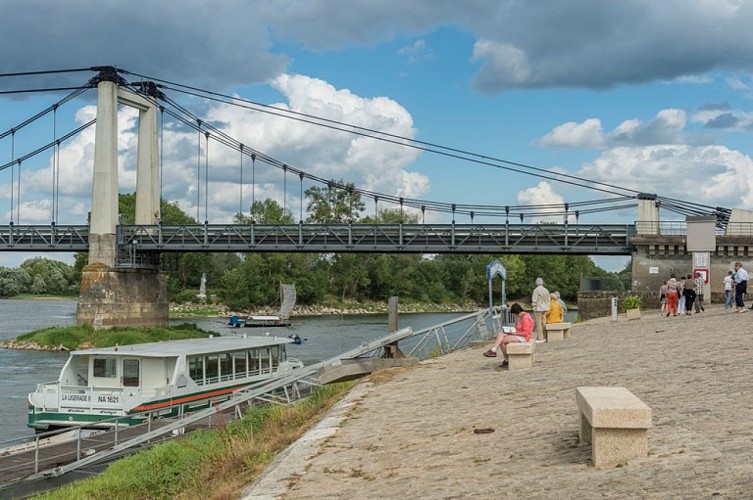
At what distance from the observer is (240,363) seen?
2908cm

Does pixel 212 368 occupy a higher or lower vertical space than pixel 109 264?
lower

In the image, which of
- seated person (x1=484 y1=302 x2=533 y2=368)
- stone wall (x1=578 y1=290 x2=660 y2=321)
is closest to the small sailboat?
stone wall (x1=578 y1=290 x2=660 y2=321)

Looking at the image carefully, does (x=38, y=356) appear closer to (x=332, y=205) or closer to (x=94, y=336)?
(x=94, y=336)

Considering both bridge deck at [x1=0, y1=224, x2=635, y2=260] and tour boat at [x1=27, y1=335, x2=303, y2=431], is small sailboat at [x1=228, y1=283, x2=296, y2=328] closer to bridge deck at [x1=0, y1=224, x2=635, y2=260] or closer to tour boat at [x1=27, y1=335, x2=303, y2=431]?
bridge deck at [x1=0, y1=224, x2=635, y2=260]

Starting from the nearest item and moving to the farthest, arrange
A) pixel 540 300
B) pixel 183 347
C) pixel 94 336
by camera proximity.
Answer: pixel 540 300 < pixel 183 347 < pixel 94 336

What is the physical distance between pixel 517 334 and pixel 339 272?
328 feet

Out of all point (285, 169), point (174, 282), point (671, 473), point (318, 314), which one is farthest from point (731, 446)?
point (174, 282)

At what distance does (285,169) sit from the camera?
273ft

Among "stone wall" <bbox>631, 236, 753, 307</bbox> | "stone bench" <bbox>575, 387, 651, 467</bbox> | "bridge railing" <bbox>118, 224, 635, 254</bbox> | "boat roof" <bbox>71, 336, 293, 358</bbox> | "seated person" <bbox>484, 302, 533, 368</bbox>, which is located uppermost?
"bridge railing" <bbox>118, 224, 635, 254</bbox>

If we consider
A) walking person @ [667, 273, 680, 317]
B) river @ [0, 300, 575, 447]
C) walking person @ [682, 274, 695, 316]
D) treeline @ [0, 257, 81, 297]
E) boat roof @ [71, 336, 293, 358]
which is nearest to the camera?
boat roof @ [71, 336, 293, 358]

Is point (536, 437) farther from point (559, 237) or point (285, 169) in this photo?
point (285, 169)

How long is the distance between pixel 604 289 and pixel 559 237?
1541 centimetres

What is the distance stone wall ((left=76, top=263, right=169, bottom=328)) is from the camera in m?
65.9

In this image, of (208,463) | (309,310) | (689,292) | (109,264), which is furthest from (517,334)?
(309,310)
